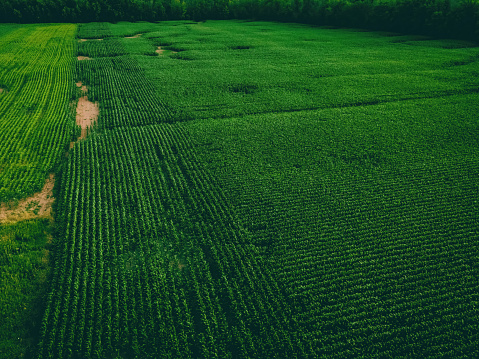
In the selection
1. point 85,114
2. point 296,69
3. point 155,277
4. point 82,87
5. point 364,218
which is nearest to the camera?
A: point 155,277

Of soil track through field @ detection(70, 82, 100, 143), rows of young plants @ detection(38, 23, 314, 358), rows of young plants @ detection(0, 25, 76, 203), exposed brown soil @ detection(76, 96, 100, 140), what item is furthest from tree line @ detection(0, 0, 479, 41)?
rows of young plants @ detection(38, 23, 314, 358)

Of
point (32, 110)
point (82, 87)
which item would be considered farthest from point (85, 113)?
point (82, 87)

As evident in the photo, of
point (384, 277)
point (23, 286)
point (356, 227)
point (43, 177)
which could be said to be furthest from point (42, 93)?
point (384, 277)

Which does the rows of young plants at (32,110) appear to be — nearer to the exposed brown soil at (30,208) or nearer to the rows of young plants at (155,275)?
the exposed brown soil at (30,208)

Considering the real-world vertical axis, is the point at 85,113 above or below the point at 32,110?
below

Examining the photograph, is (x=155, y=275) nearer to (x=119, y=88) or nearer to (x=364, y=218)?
(x=364, y=218)

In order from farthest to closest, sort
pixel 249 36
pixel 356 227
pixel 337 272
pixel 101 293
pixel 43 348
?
pixel 249 36 → pixel 356 227 → pixel 337 272 → pixel 101 293 → pixel 43 348

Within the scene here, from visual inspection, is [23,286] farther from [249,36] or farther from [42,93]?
[249,36]
